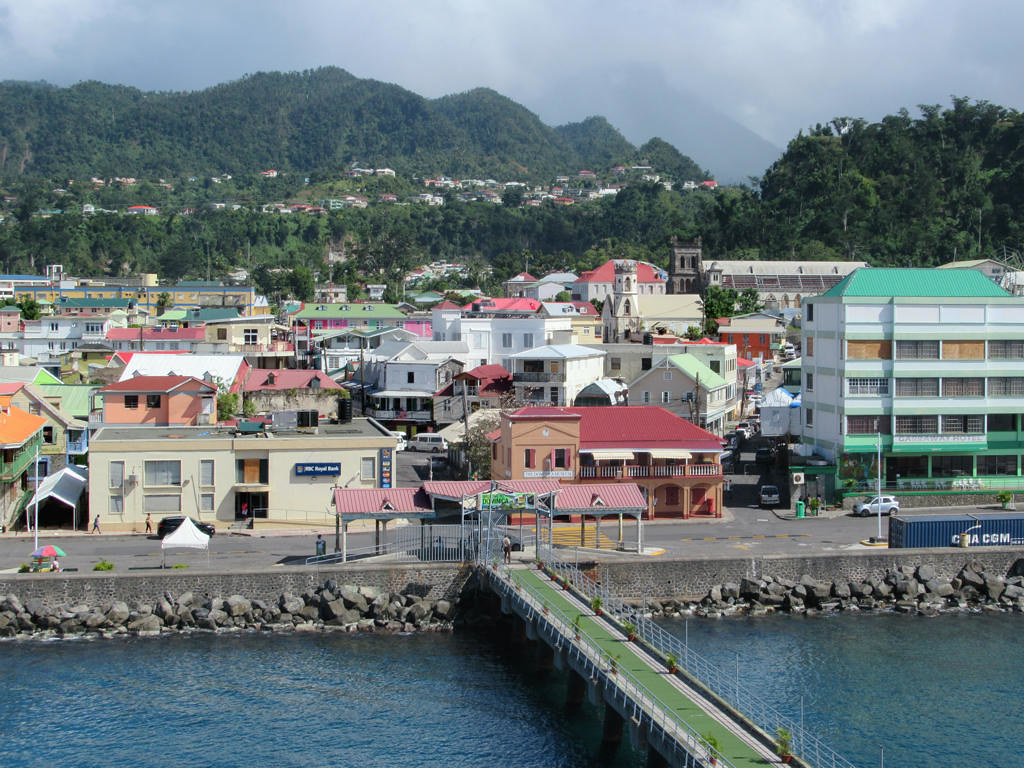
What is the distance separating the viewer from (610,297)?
276 ft

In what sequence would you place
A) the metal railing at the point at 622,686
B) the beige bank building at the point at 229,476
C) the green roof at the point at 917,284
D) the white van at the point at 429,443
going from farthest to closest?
1. the white van at the point at 429,443
2. the green roof at the point at 917,284
3. the beige bank building at the point at 229,476
4. the metal railing at the point at 622,686

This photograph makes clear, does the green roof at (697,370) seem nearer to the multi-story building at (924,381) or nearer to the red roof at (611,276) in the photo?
the multi-story building at (924,381)

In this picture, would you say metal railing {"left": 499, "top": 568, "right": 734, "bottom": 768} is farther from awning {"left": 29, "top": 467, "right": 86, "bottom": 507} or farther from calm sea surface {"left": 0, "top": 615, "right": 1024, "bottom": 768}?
awning {"left": 29, "top": 467, "right": 86, "bottom": 507}

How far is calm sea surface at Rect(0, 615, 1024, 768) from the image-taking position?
24.5 meters

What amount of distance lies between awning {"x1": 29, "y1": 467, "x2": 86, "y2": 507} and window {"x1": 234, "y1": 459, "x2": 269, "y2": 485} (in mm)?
5257

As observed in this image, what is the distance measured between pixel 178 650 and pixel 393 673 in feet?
18.5

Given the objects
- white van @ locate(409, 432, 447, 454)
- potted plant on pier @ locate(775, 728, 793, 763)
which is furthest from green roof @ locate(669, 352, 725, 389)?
potted plant on pier @ locate(775, 728, 793, 763)

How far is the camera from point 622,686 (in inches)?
923

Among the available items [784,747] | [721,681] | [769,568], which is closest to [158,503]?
[769,568]

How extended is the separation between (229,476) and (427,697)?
14.4 metres

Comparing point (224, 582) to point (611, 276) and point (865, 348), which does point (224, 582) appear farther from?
point (611, 276)

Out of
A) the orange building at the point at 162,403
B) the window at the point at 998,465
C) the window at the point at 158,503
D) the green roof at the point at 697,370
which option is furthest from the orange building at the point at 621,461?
the green roof at the point at 697,370

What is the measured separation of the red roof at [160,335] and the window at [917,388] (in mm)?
48623

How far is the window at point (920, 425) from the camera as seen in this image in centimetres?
4397
